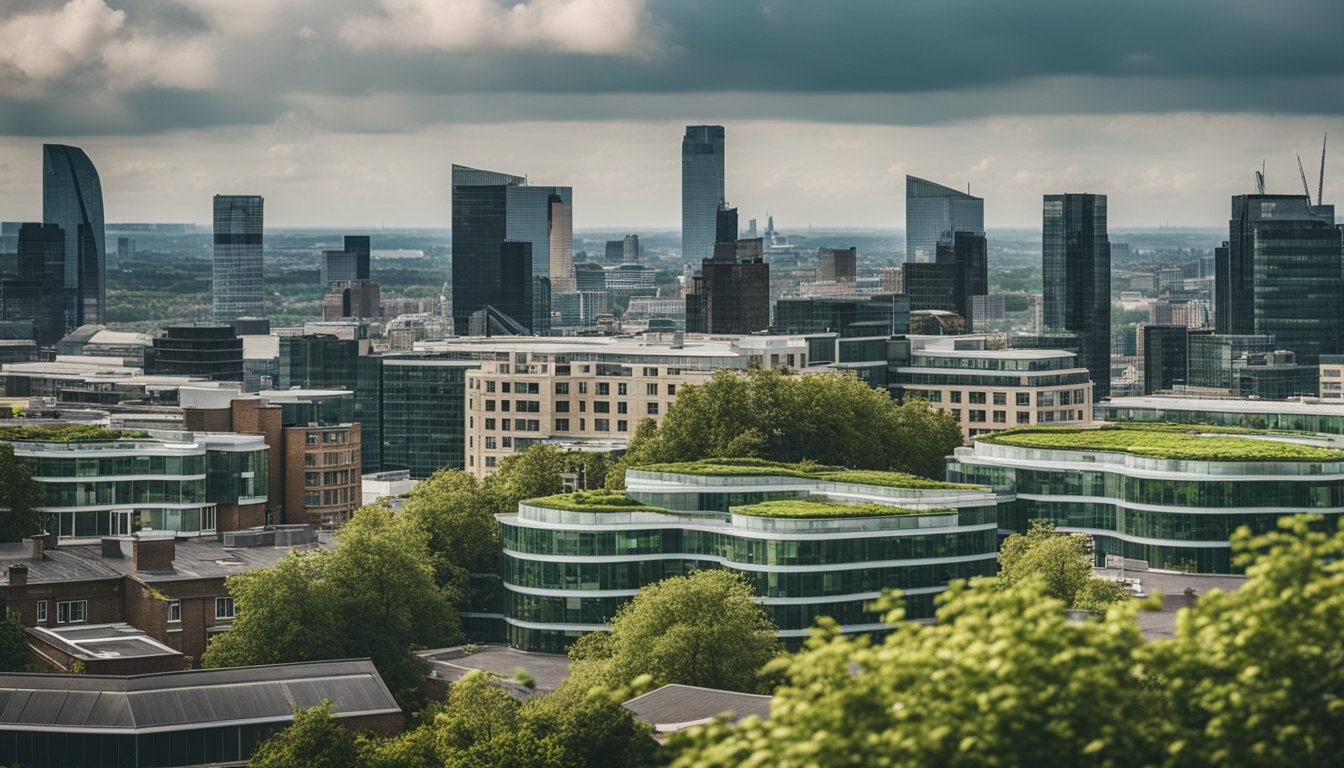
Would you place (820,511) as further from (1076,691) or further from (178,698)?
(1076,691)

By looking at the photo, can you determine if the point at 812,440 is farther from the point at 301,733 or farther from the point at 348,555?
the point at 301,733

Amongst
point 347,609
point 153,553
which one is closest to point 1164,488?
point 347,609

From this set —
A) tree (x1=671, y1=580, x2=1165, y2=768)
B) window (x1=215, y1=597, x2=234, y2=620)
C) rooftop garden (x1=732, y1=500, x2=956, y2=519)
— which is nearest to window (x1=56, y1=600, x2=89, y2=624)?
window (x1=215, y1=597, x2=234, y2=620)

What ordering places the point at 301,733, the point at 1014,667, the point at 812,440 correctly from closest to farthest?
the point at 1014,667 → the point at 301,733 → the point at 812,440

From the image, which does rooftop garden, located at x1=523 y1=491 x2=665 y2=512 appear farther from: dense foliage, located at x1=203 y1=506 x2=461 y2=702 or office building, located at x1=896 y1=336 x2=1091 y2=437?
office building, located at x1=896 y1=336 x2=1091 y2=437

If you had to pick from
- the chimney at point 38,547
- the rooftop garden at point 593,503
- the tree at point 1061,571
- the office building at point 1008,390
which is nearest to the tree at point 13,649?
the chimney at point 38,547

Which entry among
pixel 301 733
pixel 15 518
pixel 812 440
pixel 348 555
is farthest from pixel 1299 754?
pixel 812 440
